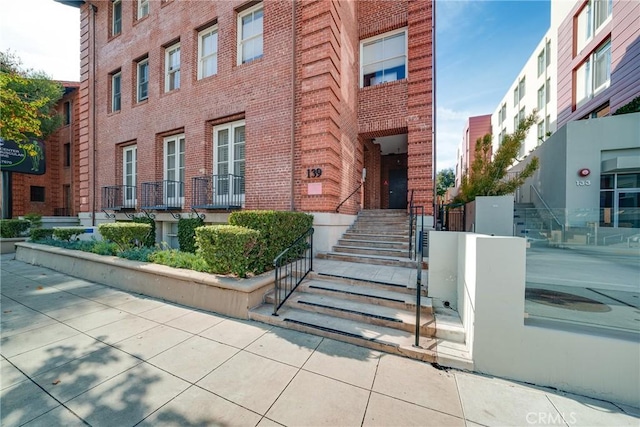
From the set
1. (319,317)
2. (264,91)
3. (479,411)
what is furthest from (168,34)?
(479,411)

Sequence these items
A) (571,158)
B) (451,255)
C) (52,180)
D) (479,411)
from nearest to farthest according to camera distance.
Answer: (479,411) → (451,255) → (571,158) → (52,180)

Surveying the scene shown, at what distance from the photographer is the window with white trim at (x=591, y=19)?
1230cm

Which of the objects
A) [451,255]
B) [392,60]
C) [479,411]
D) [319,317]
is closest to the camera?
[479,411]

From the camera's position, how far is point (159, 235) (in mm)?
9789

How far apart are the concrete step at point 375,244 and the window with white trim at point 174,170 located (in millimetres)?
6248

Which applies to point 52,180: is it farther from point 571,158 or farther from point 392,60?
point 571,158

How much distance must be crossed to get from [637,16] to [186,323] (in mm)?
18625

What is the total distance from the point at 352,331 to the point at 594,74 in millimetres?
18775

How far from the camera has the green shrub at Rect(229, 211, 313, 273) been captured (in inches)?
203

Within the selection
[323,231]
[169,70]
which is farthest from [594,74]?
[169,70]

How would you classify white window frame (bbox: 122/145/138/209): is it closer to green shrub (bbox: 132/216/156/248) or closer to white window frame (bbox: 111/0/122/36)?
green shrub (bbox: 132/216/156/248)

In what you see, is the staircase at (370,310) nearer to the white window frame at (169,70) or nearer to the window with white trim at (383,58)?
the window with white trim at (383,58)

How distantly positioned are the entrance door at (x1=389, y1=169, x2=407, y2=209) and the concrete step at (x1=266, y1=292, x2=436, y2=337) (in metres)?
8.72

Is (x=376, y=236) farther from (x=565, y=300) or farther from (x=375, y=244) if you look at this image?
(x=565, y=300)
